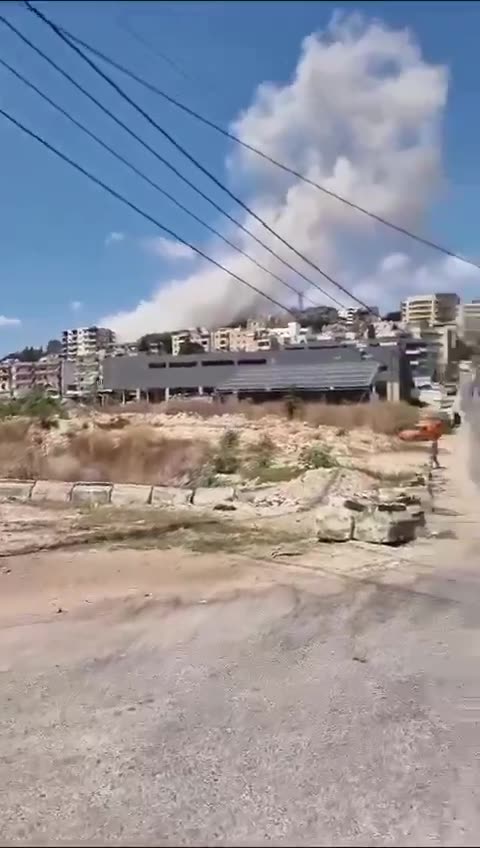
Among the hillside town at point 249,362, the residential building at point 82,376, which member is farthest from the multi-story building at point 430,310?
the residential building at point 82,376

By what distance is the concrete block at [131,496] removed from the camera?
14.5 metres

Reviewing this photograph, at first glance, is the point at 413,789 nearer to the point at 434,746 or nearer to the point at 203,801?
the point at 434,746

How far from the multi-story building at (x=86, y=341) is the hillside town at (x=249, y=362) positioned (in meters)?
0.08

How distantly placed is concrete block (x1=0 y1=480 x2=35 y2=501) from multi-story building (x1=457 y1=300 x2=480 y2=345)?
866 cm

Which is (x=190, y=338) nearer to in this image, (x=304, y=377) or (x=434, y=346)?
(x=304, y=377)

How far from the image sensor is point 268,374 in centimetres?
5325

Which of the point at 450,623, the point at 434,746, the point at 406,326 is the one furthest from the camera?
the point at 406,326

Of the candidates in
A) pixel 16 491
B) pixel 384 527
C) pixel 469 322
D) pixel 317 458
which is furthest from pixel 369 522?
pixel 317 458

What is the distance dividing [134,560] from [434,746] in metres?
5.86

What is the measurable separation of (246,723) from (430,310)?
14.7 meters

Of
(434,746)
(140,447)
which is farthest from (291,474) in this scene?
(434,746)

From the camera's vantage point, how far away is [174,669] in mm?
5895

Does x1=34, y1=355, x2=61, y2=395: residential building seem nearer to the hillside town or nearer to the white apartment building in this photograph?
the hillside town

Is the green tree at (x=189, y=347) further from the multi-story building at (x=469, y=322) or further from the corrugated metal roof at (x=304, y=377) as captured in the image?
the multi-story building at (x=469, y=322)
